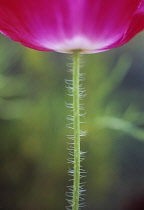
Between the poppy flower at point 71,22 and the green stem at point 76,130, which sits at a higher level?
the poppy flower at point 71,22

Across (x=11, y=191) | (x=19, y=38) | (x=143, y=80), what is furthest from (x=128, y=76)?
(x=19, y=38)

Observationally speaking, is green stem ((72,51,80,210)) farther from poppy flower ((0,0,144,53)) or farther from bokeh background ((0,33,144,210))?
bokeh background ((0,33,144,210))

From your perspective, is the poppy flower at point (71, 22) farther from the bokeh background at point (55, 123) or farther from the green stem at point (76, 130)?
the bokeh background at point (55, 123)

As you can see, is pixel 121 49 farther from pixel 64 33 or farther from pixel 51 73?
pixel 64 33

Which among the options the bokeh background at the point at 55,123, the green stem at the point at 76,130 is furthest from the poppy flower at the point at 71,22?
the bokeh background at the point at 55,123

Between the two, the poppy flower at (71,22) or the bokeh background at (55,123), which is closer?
the poppy flower at (71,22)

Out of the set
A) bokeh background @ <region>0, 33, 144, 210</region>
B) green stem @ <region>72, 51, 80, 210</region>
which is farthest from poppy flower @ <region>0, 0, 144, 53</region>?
bokeh background @ <region>0, 33, 144, 210</region>
